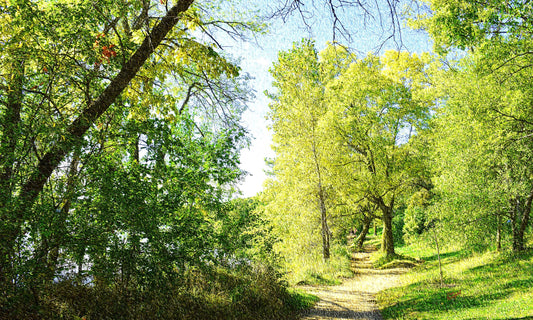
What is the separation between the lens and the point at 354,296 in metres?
10.4

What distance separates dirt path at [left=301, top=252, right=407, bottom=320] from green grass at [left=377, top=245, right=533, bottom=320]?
0.45 m

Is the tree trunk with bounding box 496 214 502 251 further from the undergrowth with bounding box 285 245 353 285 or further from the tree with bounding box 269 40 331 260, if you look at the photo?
the tree with bounding box 269 40 331 260

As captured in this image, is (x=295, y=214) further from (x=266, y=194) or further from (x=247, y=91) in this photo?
(x=247, y=91)

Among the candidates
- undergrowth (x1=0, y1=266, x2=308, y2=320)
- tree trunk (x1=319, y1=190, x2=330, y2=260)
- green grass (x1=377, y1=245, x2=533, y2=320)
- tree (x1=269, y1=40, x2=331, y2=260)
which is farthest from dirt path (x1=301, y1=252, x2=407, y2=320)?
tree (x1=269, y1=40, x2=331, y2=260)

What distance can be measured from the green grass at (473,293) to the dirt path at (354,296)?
45cm

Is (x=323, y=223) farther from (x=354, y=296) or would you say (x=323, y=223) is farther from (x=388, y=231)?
(x=388, y=231)

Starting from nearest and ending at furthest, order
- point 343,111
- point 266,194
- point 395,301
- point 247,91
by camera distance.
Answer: point 247,91 → point 395,301 → point 266,194 → point 343,111

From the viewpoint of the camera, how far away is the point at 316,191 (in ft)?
51.5

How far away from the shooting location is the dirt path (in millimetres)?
8016

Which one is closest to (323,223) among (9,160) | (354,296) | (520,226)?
(354,296)

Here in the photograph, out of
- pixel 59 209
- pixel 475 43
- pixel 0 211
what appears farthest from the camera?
pixel 475 43

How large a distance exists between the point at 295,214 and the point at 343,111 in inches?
256

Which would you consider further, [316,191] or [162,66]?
[316,191]

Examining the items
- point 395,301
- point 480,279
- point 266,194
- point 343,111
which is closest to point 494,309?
point 395,301
